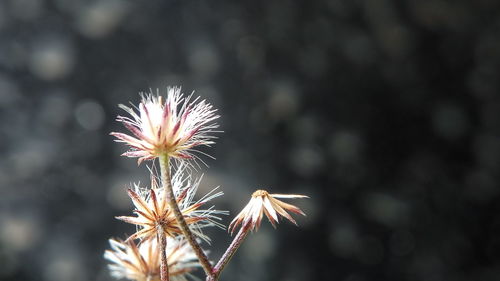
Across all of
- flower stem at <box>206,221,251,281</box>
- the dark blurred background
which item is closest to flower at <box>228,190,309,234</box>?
flower stem at <box>206,221,251,281</box>

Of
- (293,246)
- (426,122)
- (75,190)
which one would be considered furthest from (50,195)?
(426,122)

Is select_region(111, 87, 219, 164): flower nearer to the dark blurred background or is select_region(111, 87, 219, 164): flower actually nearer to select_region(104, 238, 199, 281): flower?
select_region(104, 238, 199, 281): flower

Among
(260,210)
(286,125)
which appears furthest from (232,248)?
(286,125)

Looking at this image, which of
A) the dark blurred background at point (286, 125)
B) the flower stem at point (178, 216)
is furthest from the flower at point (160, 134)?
the dark blurred background at point (286, 125)

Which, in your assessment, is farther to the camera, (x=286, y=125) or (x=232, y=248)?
(x=286, y=125)

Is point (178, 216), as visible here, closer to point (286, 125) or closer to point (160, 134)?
point (160, 134)
